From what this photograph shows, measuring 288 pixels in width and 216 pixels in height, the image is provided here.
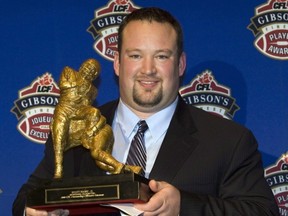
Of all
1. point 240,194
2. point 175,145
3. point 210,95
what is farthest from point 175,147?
point 210,95

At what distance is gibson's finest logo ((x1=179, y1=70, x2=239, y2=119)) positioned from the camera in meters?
2.29

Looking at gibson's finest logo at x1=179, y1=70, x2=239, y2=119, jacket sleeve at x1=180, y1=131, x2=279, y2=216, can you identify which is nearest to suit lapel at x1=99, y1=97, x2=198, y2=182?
jacket sleeve at x1=180, y1=131, x2=279, y2=216

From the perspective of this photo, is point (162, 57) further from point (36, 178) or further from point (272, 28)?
point (272, 28)

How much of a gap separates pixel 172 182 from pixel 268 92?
69 centimetres

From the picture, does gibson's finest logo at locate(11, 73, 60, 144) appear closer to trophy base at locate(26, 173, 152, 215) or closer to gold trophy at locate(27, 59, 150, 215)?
gold trophy at locate(27, 59, 150, 215)

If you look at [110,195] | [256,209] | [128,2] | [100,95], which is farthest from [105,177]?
[128,2]

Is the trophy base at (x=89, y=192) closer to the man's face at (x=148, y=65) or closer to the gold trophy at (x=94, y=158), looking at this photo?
the gold trophy at (x=94, y=158)

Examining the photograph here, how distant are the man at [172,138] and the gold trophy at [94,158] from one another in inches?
5.7

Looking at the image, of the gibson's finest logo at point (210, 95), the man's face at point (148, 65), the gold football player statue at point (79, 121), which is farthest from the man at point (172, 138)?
the gibson's finest logo at point (210, 95)

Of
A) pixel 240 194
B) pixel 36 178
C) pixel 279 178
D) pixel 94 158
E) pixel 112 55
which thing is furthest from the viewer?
pixel 112 55

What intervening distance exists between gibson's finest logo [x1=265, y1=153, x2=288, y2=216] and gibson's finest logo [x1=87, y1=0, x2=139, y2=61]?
2.24 ft

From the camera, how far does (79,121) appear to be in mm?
1660

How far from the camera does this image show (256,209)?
1683 millimetres

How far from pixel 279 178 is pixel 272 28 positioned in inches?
20.5
